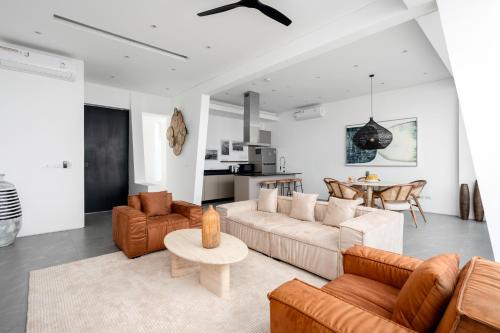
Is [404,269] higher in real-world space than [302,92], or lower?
A: lower

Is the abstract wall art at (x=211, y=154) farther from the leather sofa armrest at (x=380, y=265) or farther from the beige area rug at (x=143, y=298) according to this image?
the leather sofa armrest at (x=380, y=265)

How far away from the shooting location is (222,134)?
8.43 metres

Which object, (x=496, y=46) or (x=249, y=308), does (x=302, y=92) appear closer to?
(x=496, y=46)

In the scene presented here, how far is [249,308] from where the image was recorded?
208cm

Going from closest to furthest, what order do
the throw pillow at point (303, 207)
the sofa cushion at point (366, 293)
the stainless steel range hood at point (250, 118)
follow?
the sofa cushion at point (366, 293), the throw pillow at point (303, 207), the stainless steel range hood at point (250, 118)

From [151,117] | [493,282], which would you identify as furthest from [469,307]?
[151,117]

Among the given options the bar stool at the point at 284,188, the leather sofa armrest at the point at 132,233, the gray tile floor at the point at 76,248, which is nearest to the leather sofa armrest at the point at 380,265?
the gray tile floor at the point at 76,248

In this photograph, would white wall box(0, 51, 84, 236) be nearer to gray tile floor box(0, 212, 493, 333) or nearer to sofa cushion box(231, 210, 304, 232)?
gray tile floor box(0, 212, 493, 333)

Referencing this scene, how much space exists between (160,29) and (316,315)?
12.7 feet

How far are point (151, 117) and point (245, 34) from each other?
4.53m

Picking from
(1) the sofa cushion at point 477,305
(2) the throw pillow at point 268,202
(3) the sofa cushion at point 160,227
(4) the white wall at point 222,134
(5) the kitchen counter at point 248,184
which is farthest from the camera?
(4) the white wall at point 222,134

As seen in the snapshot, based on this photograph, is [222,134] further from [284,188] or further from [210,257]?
[210,257]

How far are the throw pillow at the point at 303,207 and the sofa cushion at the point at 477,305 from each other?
2.36m

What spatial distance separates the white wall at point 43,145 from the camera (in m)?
3.95
